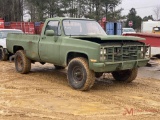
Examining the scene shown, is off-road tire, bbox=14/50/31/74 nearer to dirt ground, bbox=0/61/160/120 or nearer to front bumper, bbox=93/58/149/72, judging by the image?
dirt ground, bbox=0/61/160/120

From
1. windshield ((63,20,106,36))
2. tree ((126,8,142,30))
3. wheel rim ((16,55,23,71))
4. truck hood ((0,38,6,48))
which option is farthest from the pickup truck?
tree ((126,8,142,30))

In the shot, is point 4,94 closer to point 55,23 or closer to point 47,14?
point 55,23

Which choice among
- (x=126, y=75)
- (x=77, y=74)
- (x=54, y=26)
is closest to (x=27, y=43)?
(x=54, y=26)

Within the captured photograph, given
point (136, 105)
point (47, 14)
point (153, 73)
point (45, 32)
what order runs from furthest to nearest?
point (47, 14) → point (153, 73) → point (45, 32) → point (136, 105)

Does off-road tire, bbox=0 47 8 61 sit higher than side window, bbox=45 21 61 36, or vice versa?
side window, bbox=45 21 61 36

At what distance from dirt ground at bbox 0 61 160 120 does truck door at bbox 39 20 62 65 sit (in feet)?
2.41

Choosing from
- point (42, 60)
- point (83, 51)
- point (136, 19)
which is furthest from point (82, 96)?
point (136, 19)

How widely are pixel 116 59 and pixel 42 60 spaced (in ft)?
8.47

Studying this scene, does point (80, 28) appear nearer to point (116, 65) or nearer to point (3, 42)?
point (116, 65)

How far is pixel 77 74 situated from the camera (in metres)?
7.88

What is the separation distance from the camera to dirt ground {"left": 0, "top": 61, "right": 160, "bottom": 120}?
575 centimetres

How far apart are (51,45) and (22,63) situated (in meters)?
2.18

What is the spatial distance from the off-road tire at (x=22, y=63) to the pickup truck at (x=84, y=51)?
1.12 ft

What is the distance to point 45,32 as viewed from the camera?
29.6ft
